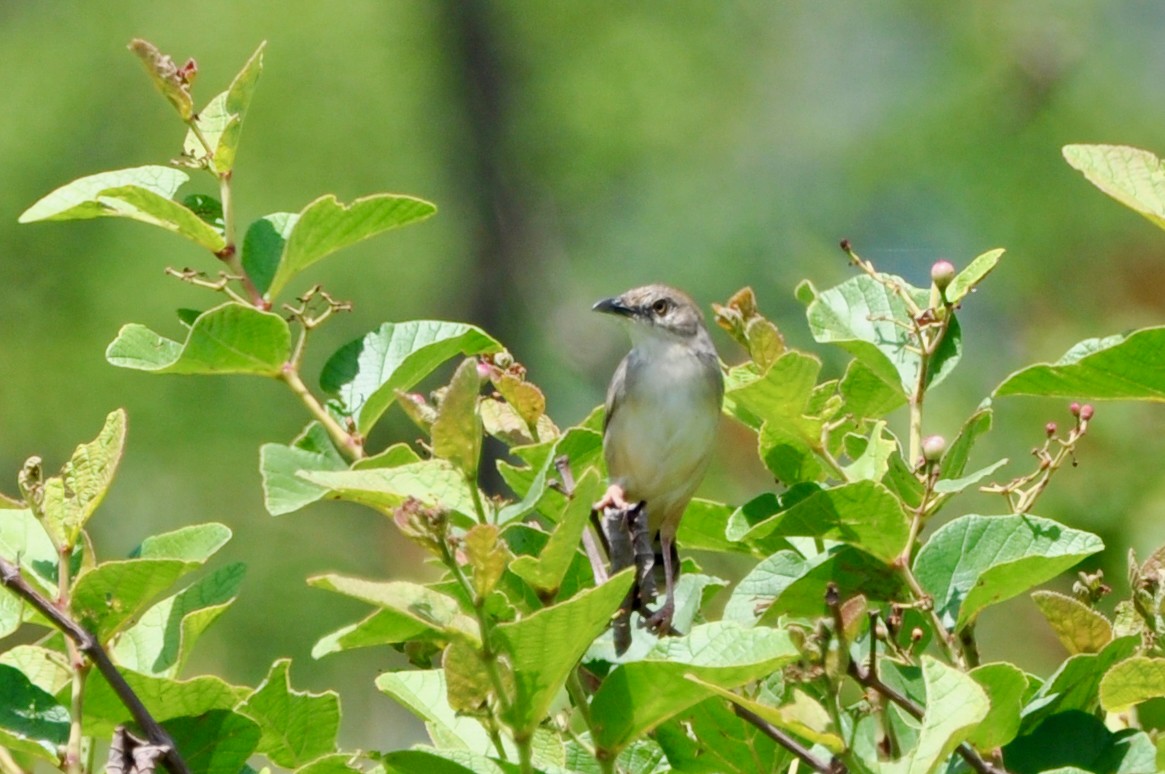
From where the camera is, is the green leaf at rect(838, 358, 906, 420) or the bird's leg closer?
the bird's leg

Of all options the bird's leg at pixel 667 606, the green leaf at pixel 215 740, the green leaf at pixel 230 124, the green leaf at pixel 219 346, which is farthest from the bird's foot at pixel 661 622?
the green leaf at pixel 230 124

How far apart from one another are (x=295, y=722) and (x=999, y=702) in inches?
31.1

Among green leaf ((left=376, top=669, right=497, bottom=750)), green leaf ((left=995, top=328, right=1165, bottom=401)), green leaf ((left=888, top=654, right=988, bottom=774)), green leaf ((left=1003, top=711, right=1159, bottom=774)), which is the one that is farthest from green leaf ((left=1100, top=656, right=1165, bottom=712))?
green leaf ((left=376, top=669, right=497, bottom=750))

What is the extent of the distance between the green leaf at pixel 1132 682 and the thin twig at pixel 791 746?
28 cm

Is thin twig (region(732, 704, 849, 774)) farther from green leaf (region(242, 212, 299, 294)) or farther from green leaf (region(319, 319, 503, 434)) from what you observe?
green leaf (region(242, 212, 299, 294))

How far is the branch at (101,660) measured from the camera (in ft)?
4.69

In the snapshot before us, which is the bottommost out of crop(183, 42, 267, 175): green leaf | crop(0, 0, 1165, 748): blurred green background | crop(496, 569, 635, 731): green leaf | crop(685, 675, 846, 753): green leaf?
crop(0, 0, 1165, 748): blurred green background

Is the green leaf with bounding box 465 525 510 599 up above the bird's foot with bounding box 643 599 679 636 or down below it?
above

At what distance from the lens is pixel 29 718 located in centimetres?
155

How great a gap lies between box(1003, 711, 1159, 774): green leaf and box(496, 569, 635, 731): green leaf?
493 mm

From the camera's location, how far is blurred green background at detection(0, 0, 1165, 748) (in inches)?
341

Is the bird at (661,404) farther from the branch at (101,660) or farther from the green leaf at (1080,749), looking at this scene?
the branch at (101,660)

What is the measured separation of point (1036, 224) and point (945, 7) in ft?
9.53

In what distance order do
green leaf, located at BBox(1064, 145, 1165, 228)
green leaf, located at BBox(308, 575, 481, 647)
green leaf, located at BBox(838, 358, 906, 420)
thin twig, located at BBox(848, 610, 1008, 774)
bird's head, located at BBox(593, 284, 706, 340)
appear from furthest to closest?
bird's head, located at BBox(593, 284, 706, 340) → green leaf, located at BBox(838, 358, 906, 420) → green leaf, located at BBox(1064, 145, 1165, 228) → thin twig, located at BBox(848, 610, 1008, 774) → green leaf, located at BBox(308, 575, 481, 647)
